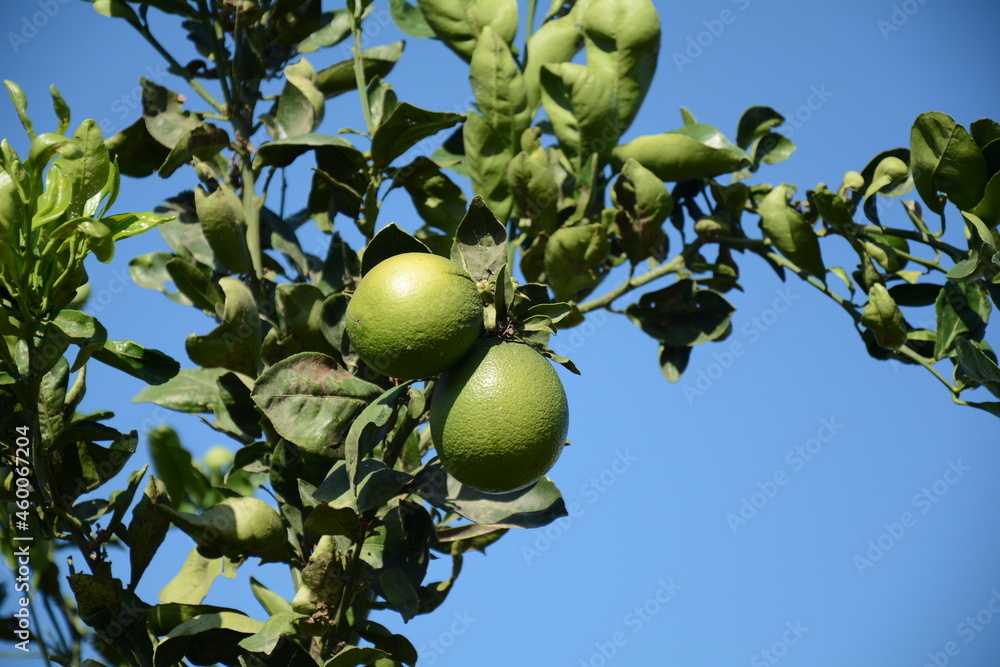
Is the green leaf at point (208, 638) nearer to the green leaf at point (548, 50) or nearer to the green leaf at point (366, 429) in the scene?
the green leaf at point (366, 429)

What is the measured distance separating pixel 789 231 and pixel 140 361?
93 centimetres

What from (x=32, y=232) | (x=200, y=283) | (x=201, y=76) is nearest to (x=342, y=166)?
(x=200, y=283)

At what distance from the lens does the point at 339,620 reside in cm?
119

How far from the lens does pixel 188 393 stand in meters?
1.40

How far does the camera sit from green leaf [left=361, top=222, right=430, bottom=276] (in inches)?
43.4

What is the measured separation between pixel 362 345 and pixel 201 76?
0.84m

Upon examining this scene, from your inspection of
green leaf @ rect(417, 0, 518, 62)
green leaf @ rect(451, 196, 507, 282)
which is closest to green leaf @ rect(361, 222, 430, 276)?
green leaf @ rect(451, 196, 507, 282)

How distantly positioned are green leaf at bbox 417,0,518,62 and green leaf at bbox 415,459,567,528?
2.51 ft

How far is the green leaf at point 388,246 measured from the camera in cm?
110

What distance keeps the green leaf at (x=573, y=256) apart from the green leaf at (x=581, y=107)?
0.16 meters

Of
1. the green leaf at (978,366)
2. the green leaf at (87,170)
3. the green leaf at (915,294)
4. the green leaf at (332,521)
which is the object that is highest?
the green leaf at (915,294)

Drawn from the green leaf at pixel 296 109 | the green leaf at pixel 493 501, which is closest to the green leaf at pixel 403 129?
the green leaf at pixel 296 109

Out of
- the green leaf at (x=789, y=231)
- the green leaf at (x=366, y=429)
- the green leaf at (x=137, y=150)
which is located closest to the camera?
the green leaf at (x=366, y=429)

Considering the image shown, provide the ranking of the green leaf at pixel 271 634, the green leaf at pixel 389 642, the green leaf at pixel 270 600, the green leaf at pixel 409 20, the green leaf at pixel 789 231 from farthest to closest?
the green leaf at pixel 409 20 → the green leaf at pixel 789 231 → the green leaf at pixel 270 600 → the green leaf at pixel 389 642 → the green leaf at pixel 271 634
